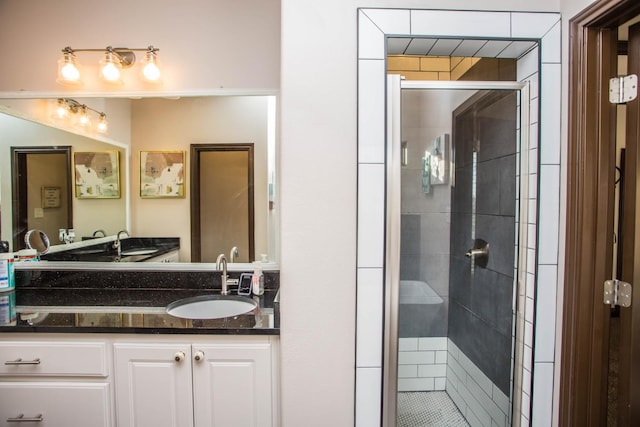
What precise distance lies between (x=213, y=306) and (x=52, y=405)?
68cm

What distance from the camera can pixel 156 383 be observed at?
1.24 metres

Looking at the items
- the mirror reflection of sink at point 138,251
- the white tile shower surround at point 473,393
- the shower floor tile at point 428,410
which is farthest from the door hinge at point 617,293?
the mirror reflection of sink at point 138,251

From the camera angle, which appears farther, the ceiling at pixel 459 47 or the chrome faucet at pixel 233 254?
the chrome faucet at pixel 233 254

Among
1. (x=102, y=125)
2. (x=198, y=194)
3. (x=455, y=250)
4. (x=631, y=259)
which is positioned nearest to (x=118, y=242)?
(x=198, y=194)

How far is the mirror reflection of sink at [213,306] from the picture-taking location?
152 centimetres

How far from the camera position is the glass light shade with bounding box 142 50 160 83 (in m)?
1.66

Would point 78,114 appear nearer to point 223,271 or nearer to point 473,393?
point 223,271

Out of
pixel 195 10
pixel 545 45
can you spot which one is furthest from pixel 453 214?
pixel 195 10

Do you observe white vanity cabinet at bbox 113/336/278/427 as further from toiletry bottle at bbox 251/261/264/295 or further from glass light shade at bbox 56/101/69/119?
glass light shade at bbox 56/101/69/119

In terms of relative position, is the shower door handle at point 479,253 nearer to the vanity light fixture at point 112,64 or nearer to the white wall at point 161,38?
the white wall at point 161,38

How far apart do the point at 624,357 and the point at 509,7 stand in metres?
1.30

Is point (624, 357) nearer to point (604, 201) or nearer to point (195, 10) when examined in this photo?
point (604, 201)

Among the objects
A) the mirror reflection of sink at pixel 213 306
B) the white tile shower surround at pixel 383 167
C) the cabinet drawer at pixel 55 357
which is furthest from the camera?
the mirror reflection of sink at pixel 213 306

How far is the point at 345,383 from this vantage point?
118 cm
